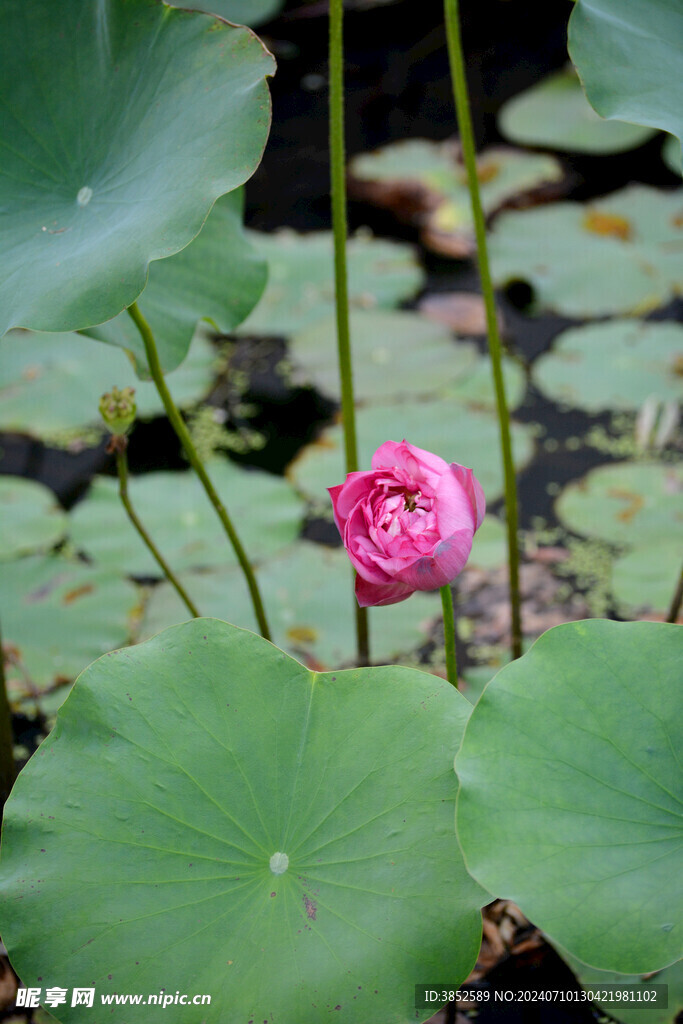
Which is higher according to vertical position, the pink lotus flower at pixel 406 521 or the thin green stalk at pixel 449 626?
the pink lotus flower at pixel 406 521

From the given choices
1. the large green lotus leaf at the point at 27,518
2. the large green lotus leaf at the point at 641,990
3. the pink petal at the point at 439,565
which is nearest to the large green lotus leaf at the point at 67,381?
the large green lotus leaf at the point at 27,518

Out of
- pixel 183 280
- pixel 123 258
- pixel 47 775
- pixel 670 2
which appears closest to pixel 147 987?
pixel 47 775

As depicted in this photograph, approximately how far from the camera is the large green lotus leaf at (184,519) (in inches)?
69.5

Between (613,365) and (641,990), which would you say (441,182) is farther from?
(641,990)

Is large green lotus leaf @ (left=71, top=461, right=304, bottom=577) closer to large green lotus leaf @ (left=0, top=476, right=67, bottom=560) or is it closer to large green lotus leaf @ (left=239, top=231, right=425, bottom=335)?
large green lotus leaf @ (left=0, top=476, right=67, bottom=560)

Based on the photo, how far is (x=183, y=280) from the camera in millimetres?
1274

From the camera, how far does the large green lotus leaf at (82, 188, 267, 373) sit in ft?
4.13

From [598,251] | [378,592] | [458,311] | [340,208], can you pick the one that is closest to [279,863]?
[378,592]

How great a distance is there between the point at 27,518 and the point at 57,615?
0.96 feet

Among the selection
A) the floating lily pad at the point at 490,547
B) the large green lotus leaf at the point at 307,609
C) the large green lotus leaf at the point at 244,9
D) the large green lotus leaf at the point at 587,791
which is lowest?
the large green lotus leaf at the point at 307,609

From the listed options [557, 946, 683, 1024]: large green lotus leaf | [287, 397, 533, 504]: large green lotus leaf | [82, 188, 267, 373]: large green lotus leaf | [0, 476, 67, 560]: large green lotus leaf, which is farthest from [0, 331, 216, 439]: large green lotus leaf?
[557, 946, 683, 1024]: large green lotus leaf

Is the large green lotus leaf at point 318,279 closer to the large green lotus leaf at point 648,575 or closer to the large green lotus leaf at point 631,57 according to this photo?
the large green lotus leaf at point 648,575

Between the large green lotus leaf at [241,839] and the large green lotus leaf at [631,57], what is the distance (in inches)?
25.8

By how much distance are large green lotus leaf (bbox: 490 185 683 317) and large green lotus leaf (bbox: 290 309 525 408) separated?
0.31 m
